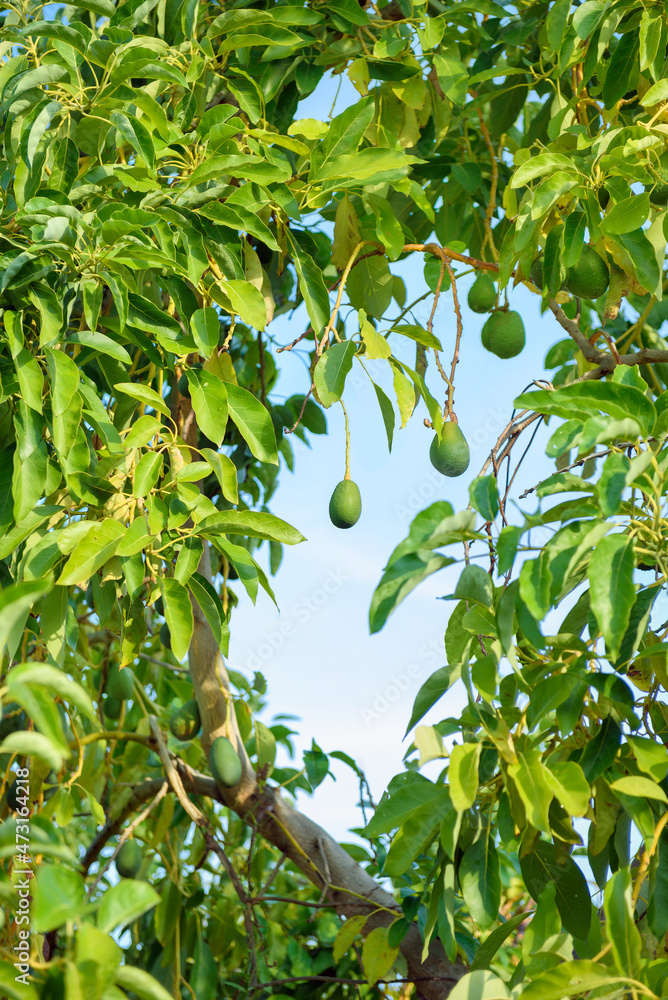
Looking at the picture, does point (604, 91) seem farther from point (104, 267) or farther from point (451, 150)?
point (104, 267)

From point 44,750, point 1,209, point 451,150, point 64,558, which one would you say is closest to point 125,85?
point 1,209

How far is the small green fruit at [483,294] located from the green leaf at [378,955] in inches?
43.9

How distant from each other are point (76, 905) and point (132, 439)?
66 cm

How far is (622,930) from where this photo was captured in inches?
29.5

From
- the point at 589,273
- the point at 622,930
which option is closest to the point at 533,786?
the point at 622,930

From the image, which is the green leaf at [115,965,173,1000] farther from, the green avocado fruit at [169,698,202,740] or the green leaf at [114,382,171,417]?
the green avocado fruit at [169,698,202,740]

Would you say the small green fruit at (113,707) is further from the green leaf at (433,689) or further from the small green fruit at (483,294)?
the green leaf at (433,689)

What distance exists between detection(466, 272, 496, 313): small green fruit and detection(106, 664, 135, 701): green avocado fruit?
116cm

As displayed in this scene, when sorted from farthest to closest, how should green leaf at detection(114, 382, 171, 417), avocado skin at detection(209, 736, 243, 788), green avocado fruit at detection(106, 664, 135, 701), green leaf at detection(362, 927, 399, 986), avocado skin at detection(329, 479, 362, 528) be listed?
green avocado fruit at detection(106, 664, 135, 701) → avocado skin at detection(209, 736, 243, 788) → green leaf at detection(362, 927, 399, 986) → avocado skin at detection(329, 479, 362, 528) → green leaf at detection(114, 382, 171, 417)

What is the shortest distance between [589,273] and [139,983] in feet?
3.76

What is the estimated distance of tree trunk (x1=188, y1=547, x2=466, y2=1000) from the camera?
1813 millimetres

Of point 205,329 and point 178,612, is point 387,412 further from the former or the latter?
point 178,612

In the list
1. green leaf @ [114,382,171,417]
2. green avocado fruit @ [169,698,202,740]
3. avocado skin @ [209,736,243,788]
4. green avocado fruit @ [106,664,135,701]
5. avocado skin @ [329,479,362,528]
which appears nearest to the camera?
green leaf @ [114,382,171,417]

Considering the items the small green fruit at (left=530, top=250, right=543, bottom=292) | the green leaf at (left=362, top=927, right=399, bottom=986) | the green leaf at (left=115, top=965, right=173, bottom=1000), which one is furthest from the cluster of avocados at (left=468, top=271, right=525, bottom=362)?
the green leaf at (left=115, top=965, right=173, bottom=1000)
